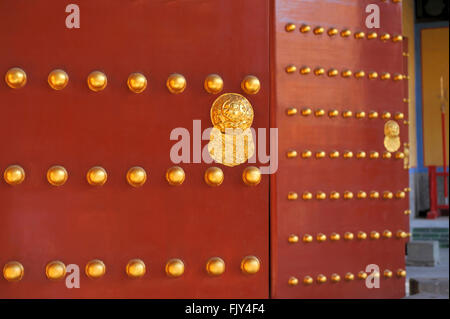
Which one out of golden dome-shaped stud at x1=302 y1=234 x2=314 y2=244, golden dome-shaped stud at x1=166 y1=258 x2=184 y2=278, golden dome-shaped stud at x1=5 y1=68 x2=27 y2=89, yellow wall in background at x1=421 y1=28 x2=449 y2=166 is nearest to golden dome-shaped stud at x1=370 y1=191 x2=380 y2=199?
golden dome-shaped stud at x1=302 y1=234 x2=314 y2=244

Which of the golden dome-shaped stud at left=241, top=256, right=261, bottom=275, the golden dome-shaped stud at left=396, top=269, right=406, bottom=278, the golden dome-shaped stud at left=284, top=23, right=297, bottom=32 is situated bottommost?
the golden dome-shaped stud at left=396, top=269, right=406, bottom=278

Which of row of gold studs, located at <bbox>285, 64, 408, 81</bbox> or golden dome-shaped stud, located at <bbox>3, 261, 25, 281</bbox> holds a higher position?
row of gold studs, located at <bbox>285, 64, 408, 81</bbox>

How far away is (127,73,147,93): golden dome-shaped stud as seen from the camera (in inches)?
44.3

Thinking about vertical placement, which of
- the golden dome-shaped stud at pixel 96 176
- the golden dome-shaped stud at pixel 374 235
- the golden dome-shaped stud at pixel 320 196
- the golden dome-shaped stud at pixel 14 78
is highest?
the golden dome-shaped stud at pixel 14 78

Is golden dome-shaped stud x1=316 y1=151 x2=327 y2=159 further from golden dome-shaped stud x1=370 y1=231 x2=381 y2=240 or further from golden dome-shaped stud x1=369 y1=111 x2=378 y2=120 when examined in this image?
golden dome-shaped stud x1=370 y1=231 x2=381 y2=240

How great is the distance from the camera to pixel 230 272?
1224 mm

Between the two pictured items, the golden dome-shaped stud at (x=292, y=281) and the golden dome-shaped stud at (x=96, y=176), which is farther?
the golden dome-shaped stud at (x=292, y=281)

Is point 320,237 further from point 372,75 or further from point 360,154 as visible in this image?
point 372,75

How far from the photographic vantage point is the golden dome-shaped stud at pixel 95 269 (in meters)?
1.08

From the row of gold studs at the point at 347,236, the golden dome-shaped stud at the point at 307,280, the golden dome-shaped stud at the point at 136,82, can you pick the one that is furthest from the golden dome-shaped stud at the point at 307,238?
the golden dome-shaped stud at the point at 136,82

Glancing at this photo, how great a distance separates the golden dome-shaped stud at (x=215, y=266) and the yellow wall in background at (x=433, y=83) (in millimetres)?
8009

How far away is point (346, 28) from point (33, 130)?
3.99 ft

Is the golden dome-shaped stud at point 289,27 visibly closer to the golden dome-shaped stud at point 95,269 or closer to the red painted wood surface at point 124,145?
the red painted wood surface at point 124,145

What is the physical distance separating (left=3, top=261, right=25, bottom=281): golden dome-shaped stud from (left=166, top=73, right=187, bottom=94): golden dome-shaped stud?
1.86 feet
